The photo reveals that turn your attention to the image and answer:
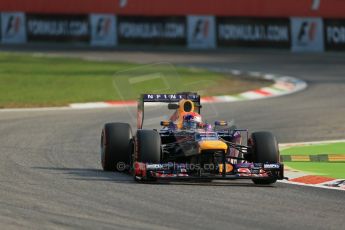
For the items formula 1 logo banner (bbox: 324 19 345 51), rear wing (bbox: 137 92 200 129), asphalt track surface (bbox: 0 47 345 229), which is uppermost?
formula 1 logo banner (bbox: 324 19 345 51)

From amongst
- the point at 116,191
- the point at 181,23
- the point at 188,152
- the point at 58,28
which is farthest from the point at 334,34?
the point at 116,191

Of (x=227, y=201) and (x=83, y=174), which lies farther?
(x=83, y=174)

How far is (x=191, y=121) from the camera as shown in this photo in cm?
1429

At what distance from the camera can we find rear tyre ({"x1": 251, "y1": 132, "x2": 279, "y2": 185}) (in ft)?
44.6

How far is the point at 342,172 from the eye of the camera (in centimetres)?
1483

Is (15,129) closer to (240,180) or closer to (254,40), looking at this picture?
(240,180)

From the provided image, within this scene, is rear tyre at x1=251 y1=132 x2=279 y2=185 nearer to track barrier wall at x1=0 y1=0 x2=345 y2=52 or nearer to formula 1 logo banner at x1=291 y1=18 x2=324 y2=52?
track barrier wall at x1=0 y1=0 x2=345 y2=52

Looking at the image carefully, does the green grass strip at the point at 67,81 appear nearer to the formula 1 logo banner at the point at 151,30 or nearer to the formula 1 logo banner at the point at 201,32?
the formula 1 logo banner at the point at 151,30

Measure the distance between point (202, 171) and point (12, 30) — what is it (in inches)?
1279

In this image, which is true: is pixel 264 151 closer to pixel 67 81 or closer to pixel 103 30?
pixel 67 81

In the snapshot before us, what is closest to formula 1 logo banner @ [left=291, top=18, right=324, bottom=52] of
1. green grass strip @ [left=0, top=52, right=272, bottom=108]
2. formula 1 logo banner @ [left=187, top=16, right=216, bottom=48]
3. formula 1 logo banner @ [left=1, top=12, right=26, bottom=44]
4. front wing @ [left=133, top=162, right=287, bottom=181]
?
formula 1 logo banner @ [left=187, top=16, right=216, bottom=48]

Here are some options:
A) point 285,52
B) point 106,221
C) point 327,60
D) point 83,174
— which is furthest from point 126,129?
point 285,52

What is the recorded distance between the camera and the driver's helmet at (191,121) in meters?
14.3

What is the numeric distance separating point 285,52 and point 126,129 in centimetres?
2738
